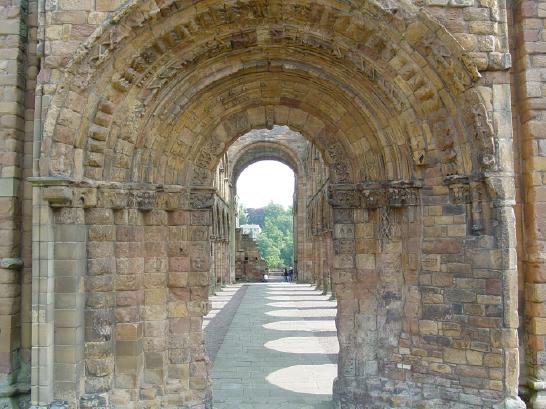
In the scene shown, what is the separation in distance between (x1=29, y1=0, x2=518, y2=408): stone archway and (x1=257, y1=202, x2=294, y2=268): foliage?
156 ft

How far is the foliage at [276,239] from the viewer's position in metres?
66.9

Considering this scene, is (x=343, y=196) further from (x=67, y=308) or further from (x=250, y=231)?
(x=250, y=231)

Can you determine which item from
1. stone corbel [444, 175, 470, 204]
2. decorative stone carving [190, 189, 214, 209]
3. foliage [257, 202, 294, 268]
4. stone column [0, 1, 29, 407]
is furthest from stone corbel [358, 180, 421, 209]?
foliage [257, 202, 294, 268]

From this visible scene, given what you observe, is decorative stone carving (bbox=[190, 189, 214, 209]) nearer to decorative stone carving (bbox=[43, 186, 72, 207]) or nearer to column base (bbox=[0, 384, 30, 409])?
decorative stone carving (bbox=[43, 186, 72, 207])

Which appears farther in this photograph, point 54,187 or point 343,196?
point 343,196

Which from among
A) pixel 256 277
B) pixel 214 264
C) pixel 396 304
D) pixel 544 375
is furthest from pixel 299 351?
pixel 256 277

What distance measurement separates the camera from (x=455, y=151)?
608 centimetres

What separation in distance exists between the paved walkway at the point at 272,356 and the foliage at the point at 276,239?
3949 centimetres

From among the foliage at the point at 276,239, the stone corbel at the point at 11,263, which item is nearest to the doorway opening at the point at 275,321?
the stone corbel at the point at 11,263

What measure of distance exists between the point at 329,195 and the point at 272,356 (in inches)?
163

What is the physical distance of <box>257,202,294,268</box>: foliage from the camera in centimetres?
6694

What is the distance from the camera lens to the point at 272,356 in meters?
9.66

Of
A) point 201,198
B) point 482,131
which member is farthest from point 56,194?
point 482,131

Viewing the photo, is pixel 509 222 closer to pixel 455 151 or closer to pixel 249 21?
pixel 455 151
